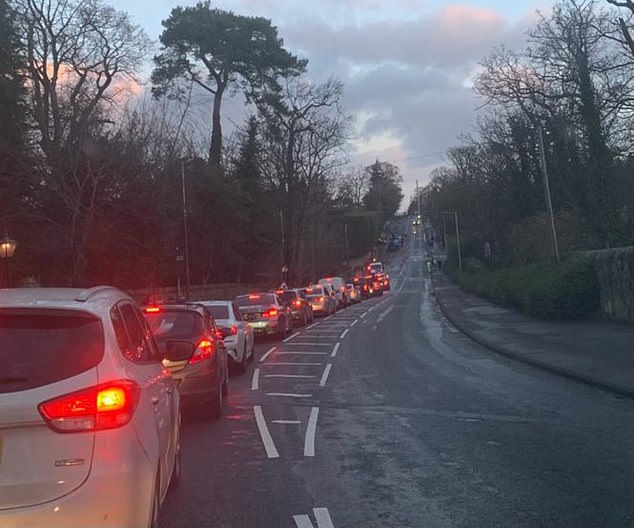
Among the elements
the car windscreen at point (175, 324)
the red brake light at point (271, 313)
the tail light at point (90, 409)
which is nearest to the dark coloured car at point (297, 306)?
the red brake light at point (271, 313)

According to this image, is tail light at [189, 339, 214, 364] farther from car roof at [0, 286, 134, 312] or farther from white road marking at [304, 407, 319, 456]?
car roof at [0, 286, 134, 312]

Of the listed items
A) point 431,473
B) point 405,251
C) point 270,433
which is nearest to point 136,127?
point 270,433

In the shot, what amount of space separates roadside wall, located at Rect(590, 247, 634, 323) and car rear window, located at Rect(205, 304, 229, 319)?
12.0 meters

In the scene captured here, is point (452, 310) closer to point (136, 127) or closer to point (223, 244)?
point (136, 127)

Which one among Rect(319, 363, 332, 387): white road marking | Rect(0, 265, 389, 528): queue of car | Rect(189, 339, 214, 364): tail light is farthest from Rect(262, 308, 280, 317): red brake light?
Rect(0, 265, 389, 528): queue of car

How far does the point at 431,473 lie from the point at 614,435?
3.01 meters

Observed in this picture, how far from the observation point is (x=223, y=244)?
2479 inches

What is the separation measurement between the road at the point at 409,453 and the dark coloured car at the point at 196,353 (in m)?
0.37

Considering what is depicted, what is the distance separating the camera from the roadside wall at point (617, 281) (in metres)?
24.7

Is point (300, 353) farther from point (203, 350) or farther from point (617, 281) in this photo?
point (203, 350)

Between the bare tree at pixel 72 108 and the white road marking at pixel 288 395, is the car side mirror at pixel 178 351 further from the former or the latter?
the bare tree at pixel 72 108

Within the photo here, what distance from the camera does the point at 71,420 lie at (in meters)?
4.69

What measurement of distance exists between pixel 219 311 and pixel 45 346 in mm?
13485

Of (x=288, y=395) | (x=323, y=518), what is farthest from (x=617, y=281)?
(x=323, y=518)
